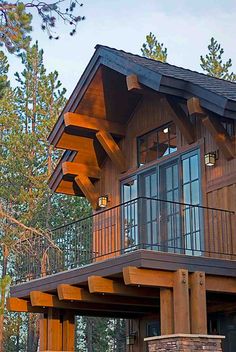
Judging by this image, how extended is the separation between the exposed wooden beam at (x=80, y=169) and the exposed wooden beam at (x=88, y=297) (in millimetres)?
3414

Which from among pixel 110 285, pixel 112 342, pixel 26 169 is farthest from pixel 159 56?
pixel 110 285

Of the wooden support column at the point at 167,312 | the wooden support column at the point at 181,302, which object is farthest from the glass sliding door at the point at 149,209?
the wooden support column at the point at 181,302

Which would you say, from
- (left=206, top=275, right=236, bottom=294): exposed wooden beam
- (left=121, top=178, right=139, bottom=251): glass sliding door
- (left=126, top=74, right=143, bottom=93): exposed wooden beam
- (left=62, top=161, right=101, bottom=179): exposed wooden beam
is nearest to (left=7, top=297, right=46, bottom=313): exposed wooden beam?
(left=121, top=178, right=139, bottom=251): glass sliding door

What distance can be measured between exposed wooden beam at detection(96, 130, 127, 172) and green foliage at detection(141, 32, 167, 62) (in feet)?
57.8

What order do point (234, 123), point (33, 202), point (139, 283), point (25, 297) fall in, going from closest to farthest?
point (139, 283) → point (234, 123) → point (25, 297) → point (33, 202)

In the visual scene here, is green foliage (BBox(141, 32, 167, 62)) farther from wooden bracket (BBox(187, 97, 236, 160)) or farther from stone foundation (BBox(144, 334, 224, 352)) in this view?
stone foundation (BBox(144, 334, 224, 352))

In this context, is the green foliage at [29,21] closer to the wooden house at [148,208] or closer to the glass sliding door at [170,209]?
the wooden house at [148,208]

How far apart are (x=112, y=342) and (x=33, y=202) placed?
7.01 meters

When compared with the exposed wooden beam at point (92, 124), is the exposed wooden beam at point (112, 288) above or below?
below

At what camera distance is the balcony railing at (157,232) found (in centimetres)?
1120

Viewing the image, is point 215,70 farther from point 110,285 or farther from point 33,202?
point 110,285

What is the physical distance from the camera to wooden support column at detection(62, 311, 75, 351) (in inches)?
495

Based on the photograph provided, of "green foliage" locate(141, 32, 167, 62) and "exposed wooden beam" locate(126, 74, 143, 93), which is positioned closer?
"exposed wooden beam" locate(126, 74, 143, 93)

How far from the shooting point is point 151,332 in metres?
13.7
